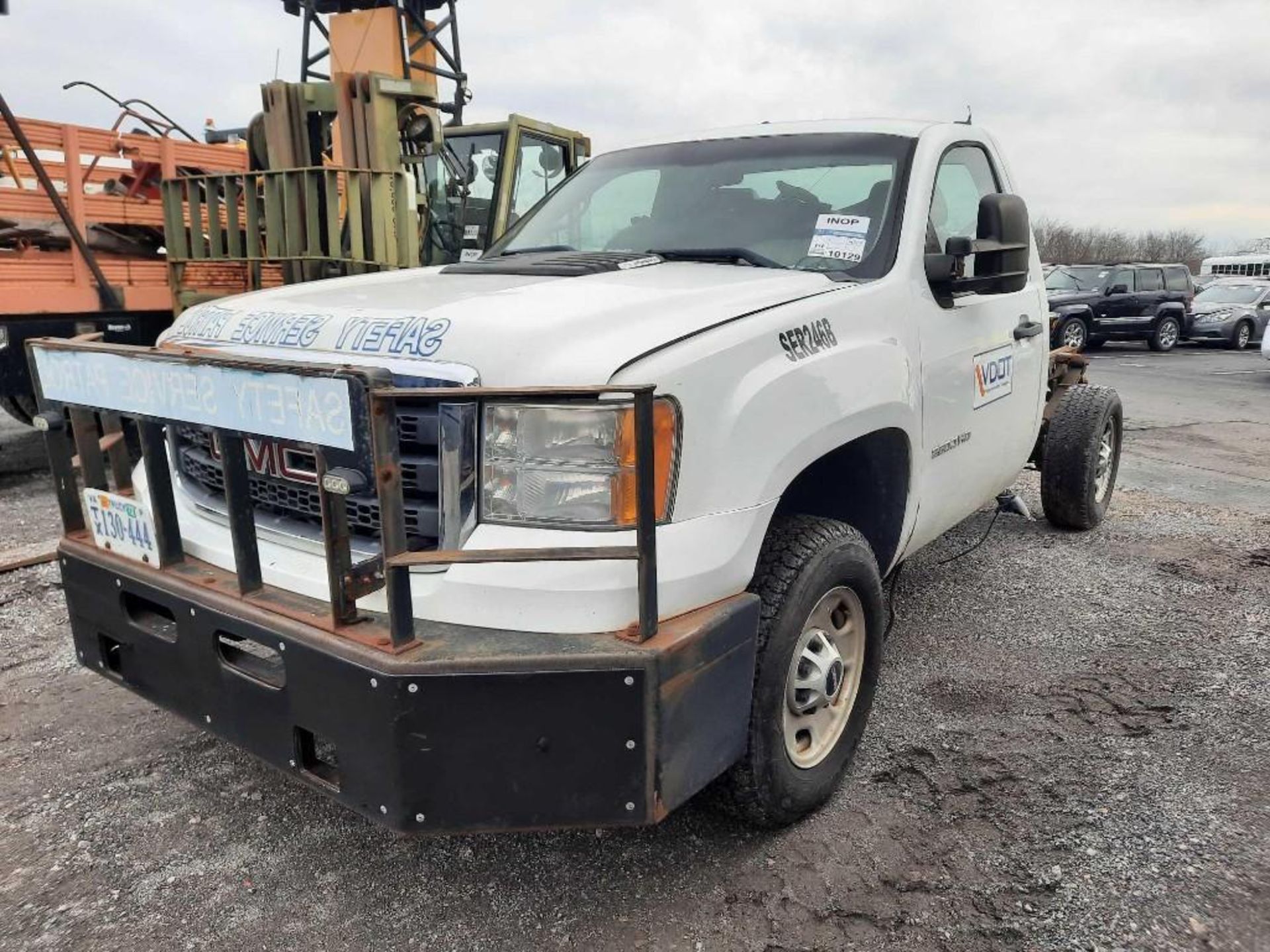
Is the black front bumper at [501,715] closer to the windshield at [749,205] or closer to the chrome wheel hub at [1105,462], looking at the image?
the windshield at [749,205]

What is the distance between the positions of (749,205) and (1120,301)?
62.0 ft

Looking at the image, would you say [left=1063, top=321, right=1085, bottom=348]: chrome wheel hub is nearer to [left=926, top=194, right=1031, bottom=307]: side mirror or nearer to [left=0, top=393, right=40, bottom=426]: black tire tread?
[left=926, top=194, right=1031, bottom=307]: side mirror

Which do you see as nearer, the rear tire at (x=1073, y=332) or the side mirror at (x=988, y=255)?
the side mirror at (x=988, y=255)

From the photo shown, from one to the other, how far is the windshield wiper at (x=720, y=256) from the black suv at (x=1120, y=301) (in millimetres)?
17813

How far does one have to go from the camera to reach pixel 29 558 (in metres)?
4.71

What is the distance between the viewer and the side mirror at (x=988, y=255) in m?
3.14

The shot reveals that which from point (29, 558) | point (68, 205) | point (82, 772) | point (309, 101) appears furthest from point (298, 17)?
point (82, 772)

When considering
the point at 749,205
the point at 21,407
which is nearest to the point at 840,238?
the point at 749,205

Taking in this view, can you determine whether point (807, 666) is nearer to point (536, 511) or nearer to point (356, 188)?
point (536, 511)

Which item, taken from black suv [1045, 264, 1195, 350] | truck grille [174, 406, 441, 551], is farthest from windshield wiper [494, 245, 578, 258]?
black suv [1045, 264, 1195, 350]

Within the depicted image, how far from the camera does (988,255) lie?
10.3ft

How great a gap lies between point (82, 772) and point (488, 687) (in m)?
1.82

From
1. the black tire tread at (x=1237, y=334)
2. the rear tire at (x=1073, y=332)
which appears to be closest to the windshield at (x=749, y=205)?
the rear tire at (x=1073, y=332)

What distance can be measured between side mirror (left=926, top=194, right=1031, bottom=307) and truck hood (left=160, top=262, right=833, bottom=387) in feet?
1.83
